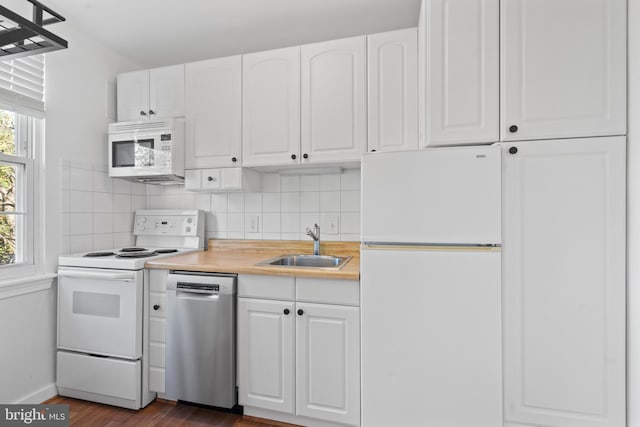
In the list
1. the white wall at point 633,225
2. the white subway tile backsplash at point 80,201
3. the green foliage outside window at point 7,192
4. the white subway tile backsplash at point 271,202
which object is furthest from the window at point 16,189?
the white wall at point 633,225

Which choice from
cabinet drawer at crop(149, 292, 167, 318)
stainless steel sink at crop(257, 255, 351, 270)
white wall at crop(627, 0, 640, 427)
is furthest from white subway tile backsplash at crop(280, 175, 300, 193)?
white wall at crop(627, 0, 640, 427)

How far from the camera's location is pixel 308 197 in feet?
8.04

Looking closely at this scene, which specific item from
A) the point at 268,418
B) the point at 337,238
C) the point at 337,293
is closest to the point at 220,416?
the point at 268,418

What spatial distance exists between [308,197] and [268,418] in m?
1.43

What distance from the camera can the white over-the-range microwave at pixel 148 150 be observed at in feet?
7.39

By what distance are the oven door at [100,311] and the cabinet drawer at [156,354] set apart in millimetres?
68

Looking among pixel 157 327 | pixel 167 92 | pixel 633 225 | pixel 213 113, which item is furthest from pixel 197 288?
pixel 633 225

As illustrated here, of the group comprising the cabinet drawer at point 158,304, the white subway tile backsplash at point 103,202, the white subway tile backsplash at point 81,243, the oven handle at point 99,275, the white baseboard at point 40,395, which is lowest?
the white baseboard at point 40,395

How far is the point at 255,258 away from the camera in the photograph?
2.22 metres

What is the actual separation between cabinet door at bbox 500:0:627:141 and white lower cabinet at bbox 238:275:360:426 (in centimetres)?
113

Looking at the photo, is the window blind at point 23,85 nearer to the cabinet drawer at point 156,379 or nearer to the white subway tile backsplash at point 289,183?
the white subway tile backsplash at point 289,183

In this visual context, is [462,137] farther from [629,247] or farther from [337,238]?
[337,238]

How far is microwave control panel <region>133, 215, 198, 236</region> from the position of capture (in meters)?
2.55

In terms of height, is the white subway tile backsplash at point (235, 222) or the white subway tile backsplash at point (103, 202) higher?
the white subway tile backsplash at point (103, 202)
